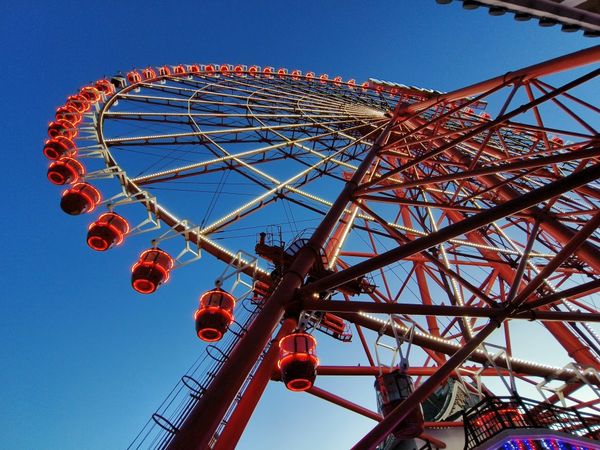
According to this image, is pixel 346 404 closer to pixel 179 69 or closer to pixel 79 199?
pixel 79 199

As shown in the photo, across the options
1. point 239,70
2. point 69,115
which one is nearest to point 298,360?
point 69,115

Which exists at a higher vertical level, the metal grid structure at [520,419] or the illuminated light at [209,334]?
the metal grid structure at [520,419]

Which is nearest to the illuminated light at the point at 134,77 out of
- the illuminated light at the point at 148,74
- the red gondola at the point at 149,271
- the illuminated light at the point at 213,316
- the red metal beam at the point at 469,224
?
the illuminated light at the point at 148,74

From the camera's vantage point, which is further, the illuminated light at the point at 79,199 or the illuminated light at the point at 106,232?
the illuminated light at the point at 79,199

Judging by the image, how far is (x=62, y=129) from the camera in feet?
36.9

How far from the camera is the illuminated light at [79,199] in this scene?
345 inches

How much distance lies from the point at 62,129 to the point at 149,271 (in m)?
6.46

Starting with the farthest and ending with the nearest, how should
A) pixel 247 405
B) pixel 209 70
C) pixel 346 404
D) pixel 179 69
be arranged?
pixel 209 70 → pixel 179 69 → pixel 346 404 → pixel 247 405

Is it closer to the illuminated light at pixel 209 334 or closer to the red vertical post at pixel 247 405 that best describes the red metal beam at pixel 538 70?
the red vertical post at pixel 247 405

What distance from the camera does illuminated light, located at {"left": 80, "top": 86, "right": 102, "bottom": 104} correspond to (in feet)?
41.8

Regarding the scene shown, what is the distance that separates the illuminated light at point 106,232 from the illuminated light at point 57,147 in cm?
360

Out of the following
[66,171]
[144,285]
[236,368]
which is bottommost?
[236,368]

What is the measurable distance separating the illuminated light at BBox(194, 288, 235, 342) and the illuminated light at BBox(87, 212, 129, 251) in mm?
2749

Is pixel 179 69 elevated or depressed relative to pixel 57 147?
elevated
